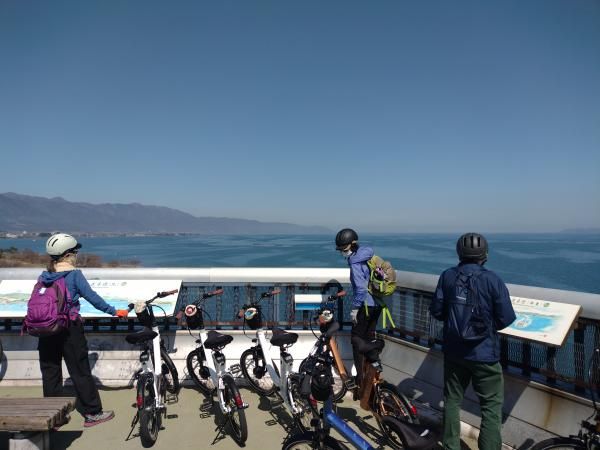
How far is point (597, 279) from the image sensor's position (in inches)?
1891

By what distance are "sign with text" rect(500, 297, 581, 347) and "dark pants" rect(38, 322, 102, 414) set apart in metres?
4.36

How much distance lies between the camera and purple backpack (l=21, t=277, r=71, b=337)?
3.78 meters

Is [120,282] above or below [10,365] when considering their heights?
above

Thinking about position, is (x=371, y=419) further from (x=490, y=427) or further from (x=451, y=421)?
(x=490, y=427)

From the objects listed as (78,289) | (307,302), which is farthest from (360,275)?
(78,289)

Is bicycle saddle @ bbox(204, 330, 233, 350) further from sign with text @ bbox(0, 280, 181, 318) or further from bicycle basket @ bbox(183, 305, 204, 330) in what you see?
sign with text @ bbox(0, 280, 181, 318)

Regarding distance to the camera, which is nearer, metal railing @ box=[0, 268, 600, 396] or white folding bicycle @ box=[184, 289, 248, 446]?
white folding bicycle @ box=[184, 289, 248, 446]

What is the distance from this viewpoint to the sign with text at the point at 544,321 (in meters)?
3.28

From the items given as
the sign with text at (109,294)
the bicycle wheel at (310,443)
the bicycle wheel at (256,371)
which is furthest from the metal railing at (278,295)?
the bicycle wheel at (310,443)

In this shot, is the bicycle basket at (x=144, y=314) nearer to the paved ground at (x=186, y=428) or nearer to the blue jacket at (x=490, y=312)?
the paved ground at (x=186, y=428)

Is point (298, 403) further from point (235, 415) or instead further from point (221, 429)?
point (221, 429)

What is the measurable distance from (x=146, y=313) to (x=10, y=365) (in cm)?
241

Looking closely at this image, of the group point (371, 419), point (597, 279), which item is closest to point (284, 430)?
point (371, 419)

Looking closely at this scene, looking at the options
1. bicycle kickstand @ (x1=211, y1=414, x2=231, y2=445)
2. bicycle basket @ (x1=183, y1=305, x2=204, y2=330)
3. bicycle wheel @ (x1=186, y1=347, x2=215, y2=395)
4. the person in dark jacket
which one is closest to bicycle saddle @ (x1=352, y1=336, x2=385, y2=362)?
the person in dark jacket
